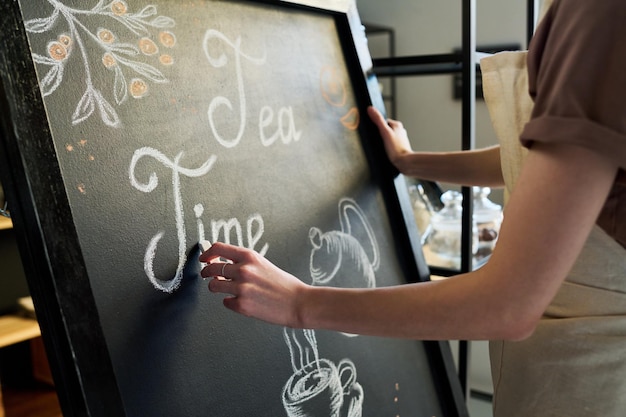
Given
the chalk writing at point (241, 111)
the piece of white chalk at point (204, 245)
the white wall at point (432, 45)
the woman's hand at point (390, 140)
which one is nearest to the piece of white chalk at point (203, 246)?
the piece of white chalk at point (204, 245)

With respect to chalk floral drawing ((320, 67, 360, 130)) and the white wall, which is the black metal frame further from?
the white wall

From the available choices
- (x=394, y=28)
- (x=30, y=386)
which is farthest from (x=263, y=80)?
(x=394, y=28)

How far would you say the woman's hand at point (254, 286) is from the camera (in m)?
0.68

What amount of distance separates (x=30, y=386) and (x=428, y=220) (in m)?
1.85

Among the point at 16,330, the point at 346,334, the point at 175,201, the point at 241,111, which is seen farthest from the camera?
the point at 16,330

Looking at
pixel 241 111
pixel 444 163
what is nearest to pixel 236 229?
pixel 241 111

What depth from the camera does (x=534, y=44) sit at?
0.68 meters

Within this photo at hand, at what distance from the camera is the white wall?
9.64ft

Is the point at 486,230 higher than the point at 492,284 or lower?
lower

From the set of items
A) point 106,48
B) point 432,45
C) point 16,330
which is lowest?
point 16,330

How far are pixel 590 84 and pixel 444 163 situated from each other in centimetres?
59

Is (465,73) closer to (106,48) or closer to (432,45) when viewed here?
(106,48)

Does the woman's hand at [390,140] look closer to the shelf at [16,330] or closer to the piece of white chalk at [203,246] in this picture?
the piece of white chalk at [203,246]

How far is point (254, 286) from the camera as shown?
676mm
